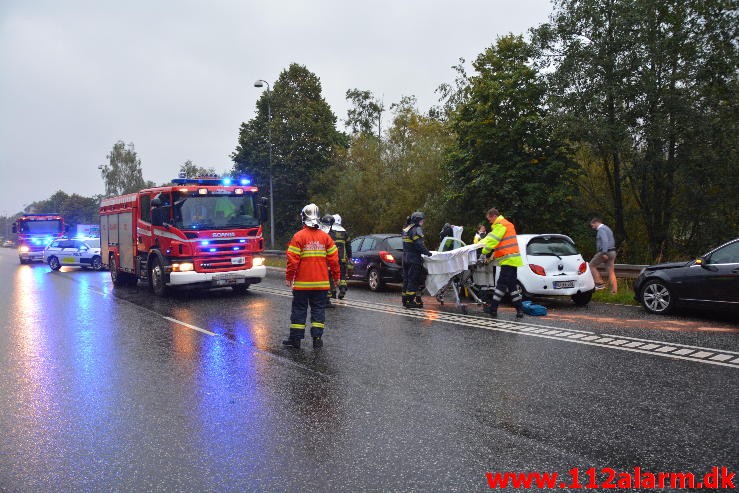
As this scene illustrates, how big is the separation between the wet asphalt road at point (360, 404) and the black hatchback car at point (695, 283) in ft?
1.54

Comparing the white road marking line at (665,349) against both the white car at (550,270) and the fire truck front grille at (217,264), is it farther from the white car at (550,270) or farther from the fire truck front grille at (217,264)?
the fire truck front grille at (217,264)

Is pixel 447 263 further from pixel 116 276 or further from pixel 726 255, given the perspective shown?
pixel 116 276

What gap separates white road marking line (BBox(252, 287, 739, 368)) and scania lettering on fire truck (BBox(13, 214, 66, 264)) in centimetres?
2912

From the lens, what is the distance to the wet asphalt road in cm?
367

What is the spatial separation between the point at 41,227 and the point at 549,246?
3348 centimetres

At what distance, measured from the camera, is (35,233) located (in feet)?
113

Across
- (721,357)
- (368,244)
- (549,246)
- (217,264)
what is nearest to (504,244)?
(549,246)

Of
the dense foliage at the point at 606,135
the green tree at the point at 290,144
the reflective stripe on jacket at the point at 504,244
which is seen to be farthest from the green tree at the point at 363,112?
the reflective stripe on jacket at the point at 504,244

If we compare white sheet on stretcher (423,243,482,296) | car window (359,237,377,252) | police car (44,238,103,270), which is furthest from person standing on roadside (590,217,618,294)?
police car (44,238,103,270)

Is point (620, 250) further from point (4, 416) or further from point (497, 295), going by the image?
point (4, 416)

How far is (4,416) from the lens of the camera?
479 cm

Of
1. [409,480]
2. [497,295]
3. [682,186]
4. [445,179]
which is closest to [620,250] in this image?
[682,186]

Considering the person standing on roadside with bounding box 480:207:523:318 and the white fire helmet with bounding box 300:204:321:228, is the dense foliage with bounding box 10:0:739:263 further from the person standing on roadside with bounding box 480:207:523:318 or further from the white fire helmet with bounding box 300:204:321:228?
the white fire helmet with bounding box 300:204:321:228

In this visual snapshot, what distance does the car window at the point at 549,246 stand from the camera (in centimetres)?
1093
